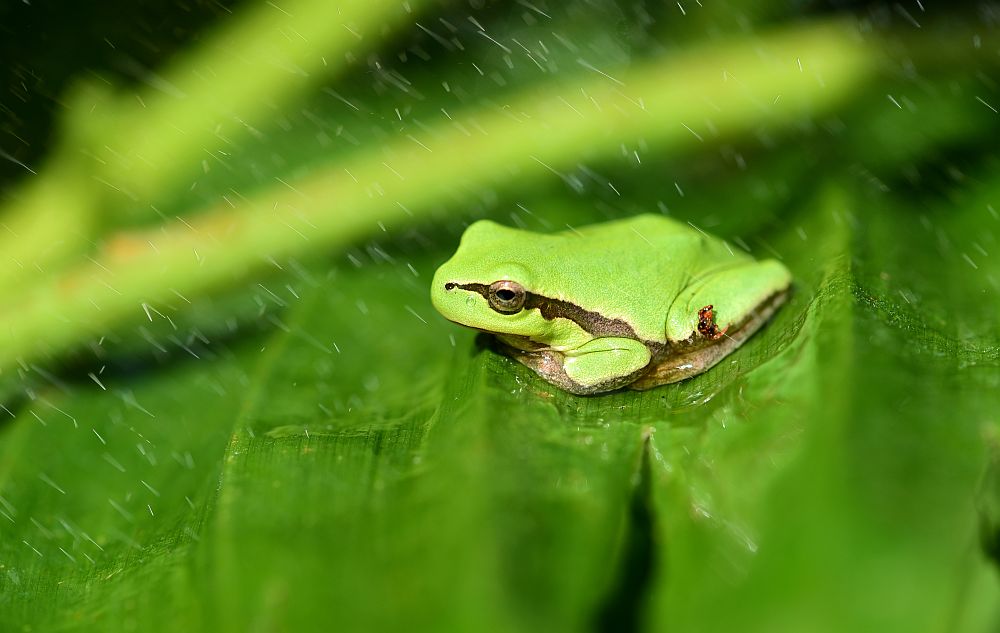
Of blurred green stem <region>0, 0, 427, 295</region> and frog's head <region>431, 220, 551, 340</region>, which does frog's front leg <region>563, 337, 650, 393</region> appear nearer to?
frog's head <region>431, 220, 551, 340</region>

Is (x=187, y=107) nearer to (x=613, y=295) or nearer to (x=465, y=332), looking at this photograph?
(x=465, y=332)

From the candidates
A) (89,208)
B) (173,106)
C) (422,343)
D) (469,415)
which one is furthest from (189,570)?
(173,106)

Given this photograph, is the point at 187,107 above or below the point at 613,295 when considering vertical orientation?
below

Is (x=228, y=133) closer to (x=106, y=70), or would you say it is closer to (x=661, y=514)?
(x=106, y=70)

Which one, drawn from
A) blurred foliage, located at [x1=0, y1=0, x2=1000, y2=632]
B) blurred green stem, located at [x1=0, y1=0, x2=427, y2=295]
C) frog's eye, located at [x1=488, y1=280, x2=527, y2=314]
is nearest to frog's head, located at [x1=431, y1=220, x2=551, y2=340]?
frog's eye, located at [x1=488, y1=280, x2=527, y2=314]

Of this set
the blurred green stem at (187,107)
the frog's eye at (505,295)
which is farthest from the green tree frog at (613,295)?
the blurred green stem at (187,107)

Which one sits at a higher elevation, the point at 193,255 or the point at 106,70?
the point at 106,70

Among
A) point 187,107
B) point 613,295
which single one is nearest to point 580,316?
point 613,295
